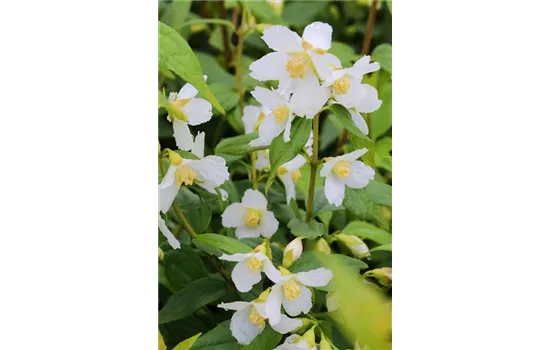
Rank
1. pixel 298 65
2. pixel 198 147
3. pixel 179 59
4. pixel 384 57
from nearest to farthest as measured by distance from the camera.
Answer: pixel 179 59 < pixel 298 65 < pixel 198 147 < pixel 384 57

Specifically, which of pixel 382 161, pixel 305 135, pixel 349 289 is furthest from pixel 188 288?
pixel 349 289

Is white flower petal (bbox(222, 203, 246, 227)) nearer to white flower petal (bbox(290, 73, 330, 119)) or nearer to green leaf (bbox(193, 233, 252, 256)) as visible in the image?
green leaf (bbox(193, 233, 252, 256))

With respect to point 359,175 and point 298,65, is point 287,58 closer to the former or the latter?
point 298,65

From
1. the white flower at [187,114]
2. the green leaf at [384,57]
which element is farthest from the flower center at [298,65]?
the green leaf at [384,57]

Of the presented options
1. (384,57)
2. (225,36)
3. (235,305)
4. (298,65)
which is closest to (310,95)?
(298,65)

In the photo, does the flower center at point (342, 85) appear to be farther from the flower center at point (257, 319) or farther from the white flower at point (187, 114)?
the flower center at point (257, 319)
